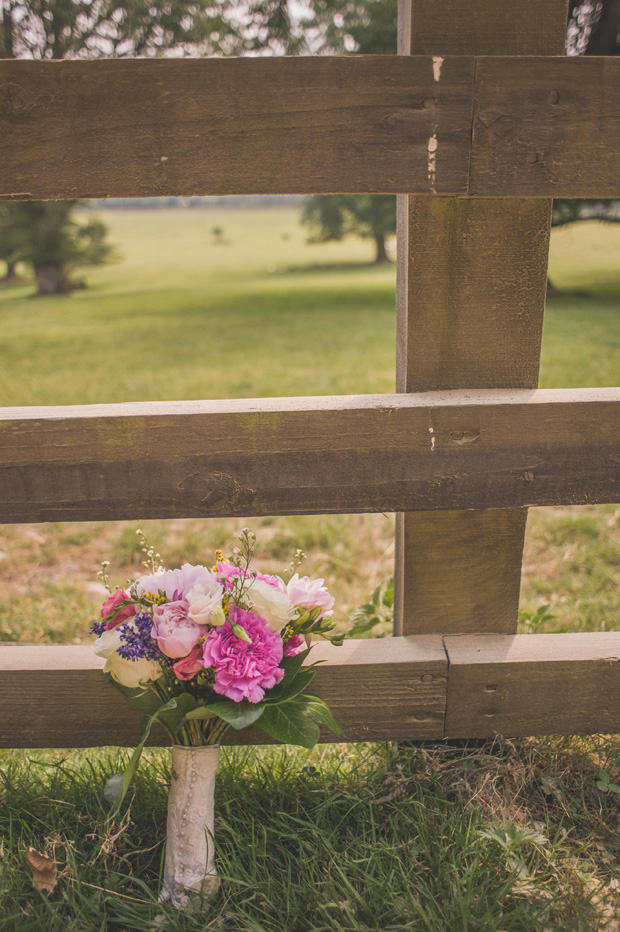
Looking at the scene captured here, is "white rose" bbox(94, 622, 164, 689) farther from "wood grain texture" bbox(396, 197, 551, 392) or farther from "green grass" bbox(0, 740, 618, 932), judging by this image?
"wood grain texture" bbox(396, 197, 551, 392)

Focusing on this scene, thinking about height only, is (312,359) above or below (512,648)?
below

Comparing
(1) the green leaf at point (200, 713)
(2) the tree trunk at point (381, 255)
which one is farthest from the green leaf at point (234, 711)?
(2) the tree trunk at point (381, 255)

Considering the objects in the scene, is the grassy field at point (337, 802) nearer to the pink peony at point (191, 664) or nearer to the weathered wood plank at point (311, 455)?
the pink peony at point (191, 664)

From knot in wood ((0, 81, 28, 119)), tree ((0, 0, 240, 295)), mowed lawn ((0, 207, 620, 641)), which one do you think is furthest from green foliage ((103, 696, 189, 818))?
tree ((0, 0, 240, 295))

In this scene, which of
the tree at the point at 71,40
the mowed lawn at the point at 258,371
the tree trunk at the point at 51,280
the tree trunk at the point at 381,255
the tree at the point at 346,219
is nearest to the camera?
the mowed lawn at the point at 258,371

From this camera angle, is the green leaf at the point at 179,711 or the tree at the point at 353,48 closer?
the green leaf at the point at 179,711

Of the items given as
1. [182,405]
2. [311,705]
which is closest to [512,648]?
[311,705]

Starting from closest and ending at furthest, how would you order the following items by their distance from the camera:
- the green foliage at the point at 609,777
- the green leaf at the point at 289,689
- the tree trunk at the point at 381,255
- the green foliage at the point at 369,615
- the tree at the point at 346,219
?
1. the green leaf at the point at 289,689
2. the green foliage at the point at 609,777
3. the green foliage at the point at 369,615
4. the tree at the point at 346,219
5. the tree trunk at the point at 381,255

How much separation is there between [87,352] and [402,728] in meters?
8.33

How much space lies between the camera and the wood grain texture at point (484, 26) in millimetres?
1256

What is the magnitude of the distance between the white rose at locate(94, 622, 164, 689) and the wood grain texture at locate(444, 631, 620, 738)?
0.69 metres

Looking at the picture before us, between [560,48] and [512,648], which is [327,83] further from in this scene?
[512,648]

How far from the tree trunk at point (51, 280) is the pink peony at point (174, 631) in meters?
19.2

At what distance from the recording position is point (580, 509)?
11.8 ft
